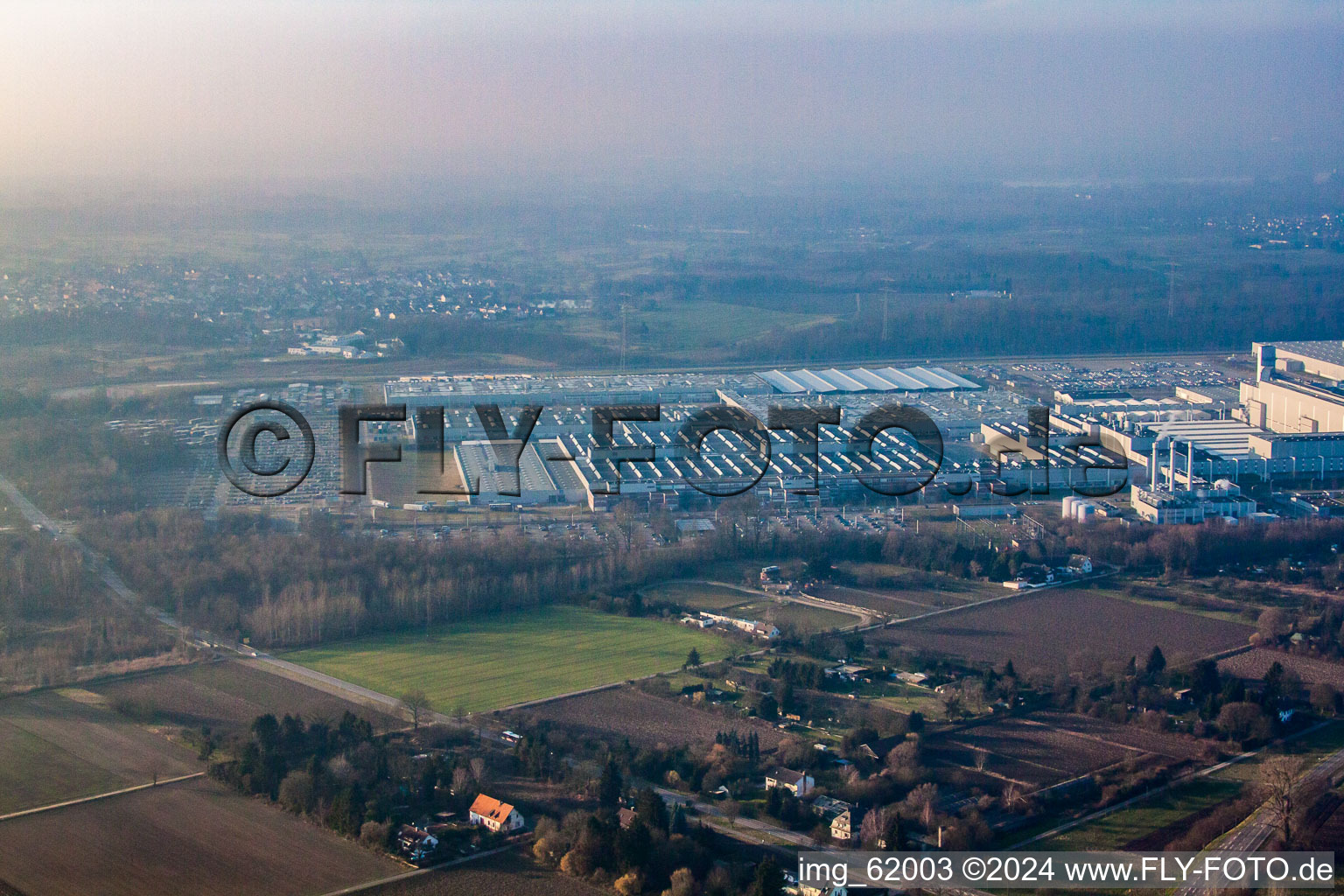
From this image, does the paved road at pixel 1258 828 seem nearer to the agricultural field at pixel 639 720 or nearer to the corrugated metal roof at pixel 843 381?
the agricultural field at pixel 639 720

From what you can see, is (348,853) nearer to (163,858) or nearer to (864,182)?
(163,858)

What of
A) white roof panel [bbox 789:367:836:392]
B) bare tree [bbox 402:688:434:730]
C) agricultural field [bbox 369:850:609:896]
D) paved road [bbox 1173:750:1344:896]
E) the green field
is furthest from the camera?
white roof panel [bbox 789:367:836:392]

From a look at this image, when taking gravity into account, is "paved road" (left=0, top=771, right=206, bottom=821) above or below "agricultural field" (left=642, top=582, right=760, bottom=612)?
below

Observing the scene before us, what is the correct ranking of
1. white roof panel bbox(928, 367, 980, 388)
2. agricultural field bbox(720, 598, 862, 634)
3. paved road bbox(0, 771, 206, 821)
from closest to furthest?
paved road bbox(0, 771, 206, 821)
agricultural field bbox(720, 598, 862, 634)
white roof panel bbox(928, 367, 980, 388)

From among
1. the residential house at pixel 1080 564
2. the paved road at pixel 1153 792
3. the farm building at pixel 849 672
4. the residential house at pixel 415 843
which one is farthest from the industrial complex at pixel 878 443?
the residential house at pixel 415 843

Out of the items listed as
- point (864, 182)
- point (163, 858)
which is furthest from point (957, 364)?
point (864, 182)

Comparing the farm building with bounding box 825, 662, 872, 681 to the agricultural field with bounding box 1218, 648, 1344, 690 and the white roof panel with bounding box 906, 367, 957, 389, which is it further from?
the white roof panel with bounding box 906, 367, 957, 389

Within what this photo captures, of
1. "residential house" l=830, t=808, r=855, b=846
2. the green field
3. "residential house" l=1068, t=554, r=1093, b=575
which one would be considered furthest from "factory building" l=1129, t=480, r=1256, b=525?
"residential house" l=830, t=808, r=855, b=846

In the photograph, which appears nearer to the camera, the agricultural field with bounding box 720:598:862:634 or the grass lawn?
the grass lawn
